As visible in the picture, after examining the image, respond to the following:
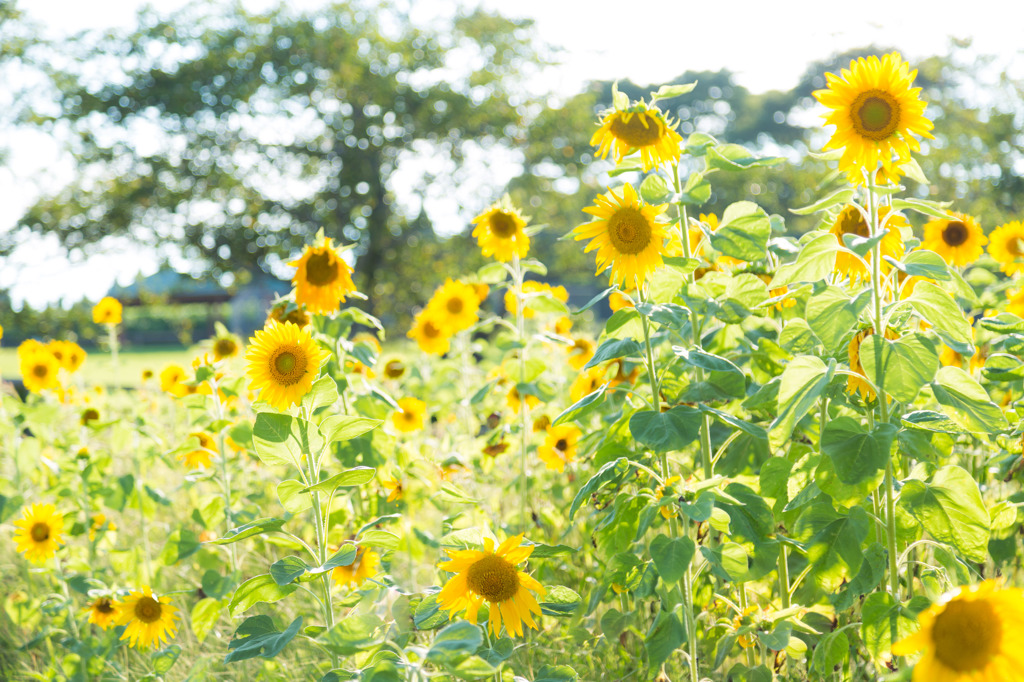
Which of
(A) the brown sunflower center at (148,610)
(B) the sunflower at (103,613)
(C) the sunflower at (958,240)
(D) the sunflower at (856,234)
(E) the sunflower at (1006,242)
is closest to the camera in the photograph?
(D) the sunflower at (856,234)

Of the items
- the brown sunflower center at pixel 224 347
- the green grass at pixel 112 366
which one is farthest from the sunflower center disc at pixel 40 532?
the green grass at pixel 112 366

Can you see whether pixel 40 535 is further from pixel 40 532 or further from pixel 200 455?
pixel 200 455

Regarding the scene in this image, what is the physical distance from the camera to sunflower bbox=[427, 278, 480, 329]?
10.6 ft

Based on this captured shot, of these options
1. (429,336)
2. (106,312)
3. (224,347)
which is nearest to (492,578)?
(224,347)

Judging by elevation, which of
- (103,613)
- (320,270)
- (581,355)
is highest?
(320,270)

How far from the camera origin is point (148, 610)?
219 cm

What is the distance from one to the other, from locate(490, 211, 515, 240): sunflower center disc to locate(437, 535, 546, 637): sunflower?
1.34 metres

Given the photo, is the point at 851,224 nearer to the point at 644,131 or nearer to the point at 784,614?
the point at 644,131

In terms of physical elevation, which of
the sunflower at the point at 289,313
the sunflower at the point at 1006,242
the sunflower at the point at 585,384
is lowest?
the sunflower at the point at 585,384

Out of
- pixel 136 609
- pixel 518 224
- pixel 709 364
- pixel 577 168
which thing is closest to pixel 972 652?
pixel 709 364

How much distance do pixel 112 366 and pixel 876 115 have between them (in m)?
4.36

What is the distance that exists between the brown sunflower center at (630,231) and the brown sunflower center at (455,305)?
169 centimetres

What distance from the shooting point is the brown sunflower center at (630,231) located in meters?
1.61

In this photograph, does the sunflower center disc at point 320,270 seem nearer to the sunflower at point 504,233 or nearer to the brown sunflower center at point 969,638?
the sunflower at point 504,233
